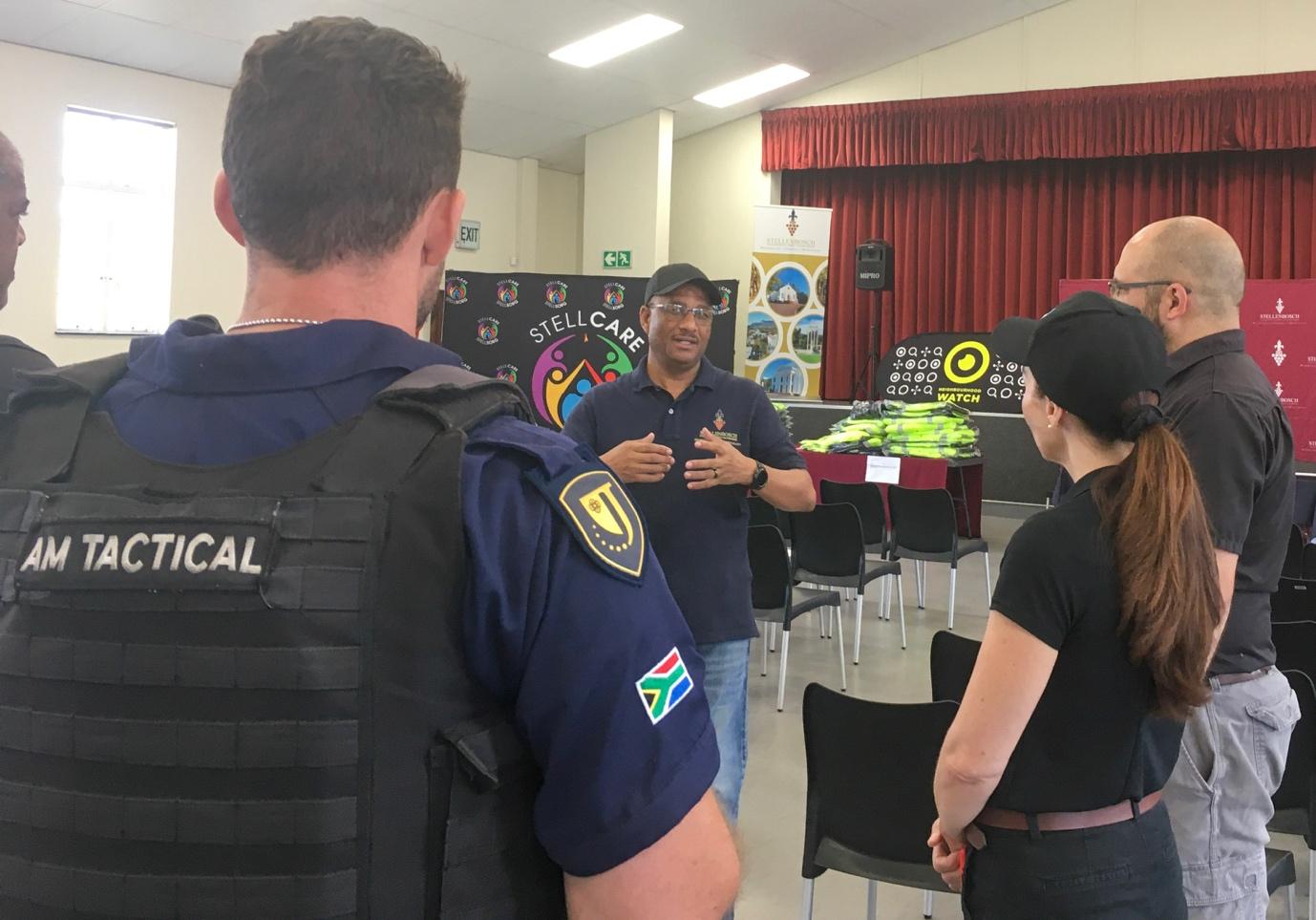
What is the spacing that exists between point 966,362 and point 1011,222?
182 centimetres

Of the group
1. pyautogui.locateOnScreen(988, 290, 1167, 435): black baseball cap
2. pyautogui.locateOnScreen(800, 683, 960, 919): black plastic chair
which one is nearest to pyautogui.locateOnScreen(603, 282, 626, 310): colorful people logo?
pyautogui.locateOnScreen(800, 683, 960, 919): black plastic chair

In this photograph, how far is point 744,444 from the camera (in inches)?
109

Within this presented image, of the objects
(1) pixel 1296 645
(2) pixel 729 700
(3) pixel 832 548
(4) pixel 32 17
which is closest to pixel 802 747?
(3) pixel 832 548

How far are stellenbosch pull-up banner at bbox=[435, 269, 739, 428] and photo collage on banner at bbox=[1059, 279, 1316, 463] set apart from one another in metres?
4.25

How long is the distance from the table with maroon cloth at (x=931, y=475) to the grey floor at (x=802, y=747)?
1.51ft

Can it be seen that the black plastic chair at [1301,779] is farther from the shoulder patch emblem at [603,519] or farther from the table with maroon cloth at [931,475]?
the table with maroon cloth at [931,475]

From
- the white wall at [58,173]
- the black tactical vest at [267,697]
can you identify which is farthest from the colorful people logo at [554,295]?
the black tactical vest at [267,697]

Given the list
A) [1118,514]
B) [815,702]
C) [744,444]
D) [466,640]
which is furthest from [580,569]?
[744,444]

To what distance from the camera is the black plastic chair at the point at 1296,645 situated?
2.69 m

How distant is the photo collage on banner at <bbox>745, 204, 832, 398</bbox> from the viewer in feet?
32.9

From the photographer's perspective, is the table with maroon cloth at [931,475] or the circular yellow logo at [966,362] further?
the circular yellow logo at [966,362]

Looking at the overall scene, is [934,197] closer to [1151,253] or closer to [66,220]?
[66,220]

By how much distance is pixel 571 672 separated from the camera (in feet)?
2.61

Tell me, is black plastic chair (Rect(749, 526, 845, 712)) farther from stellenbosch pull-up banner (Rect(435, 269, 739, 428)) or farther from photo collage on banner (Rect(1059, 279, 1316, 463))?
photo collage on banner (Rect(1059, 279, 1316, 463))
